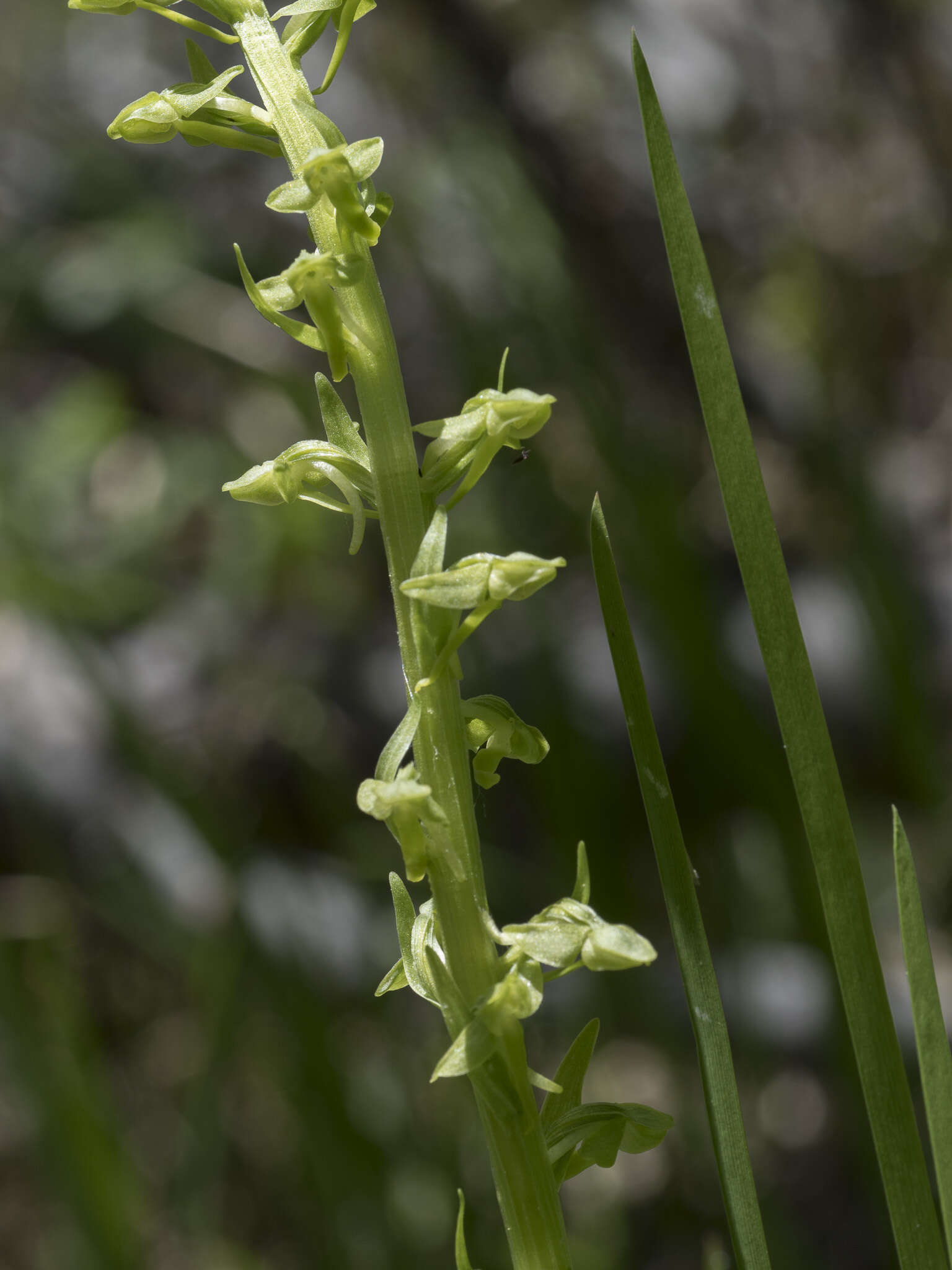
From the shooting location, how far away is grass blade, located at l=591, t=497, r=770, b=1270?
0.38 metres

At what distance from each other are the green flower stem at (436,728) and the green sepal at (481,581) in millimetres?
19

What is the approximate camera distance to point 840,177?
2.73 m

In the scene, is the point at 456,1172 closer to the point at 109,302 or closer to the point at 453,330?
the point at 453,330

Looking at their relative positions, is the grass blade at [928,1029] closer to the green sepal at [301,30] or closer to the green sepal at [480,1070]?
the green sepal at [480,1070]

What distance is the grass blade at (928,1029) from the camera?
35cm

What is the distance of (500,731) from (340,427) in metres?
0.14

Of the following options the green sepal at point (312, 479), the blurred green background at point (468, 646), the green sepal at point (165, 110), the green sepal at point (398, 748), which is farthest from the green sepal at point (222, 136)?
the blurred green background at point (468, 646)

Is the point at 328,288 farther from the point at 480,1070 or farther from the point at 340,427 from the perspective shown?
the point at 480,1070

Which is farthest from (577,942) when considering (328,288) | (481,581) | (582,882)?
(328,288)

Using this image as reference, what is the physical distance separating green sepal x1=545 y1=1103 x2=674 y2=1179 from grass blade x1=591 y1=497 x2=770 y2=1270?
34 mm

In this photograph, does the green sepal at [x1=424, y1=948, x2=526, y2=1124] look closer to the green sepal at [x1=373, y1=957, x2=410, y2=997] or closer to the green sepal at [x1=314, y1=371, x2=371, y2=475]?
the green sepal at [x1=373, y1=957, x2=410, y2=997]

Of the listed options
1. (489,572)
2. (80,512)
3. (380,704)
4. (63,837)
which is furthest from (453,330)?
(80,512)

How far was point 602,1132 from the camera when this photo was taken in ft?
1.38

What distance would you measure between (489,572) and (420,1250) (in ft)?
3.81
